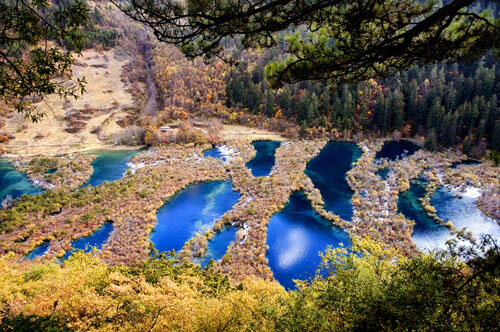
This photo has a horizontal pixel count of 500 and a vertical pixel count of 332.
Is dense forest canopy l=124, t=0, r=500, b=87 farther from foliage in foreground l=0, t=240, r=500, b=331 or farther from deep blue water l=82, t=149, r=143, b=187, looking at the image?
deep blue water l=82, t=149, r=143, b=187

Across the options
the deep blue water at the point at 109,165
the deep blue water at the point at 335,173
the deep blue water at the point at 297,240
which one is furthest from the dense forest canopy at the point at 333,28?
the deep blue water at the point at 109,165

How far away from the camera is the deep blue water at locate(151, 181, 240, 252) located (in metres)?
17.1

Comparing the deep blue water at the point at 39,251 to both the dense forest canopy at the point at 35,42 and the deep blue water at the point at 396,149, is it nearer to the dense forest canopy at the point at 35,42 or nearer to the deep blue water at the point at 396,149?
the dense forest canopy at the point at 35,42

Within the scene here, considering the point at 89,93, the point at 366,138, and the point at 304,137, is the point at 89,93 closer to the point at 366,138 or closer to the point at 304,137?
the point at 304,137

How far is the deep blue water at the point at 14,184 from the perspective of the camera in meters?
22.2

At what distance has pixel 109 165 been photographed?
28734 mm

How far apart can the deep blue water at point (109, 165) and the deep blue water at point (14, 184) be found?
4.29m

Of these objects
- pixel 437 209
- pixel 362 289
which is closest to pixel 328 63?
pixel 362 289

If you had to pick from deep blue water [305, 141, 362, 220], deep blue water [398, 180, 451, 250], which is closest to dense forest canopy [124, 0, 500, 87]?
deep blue water [398, 180, 451, 250]

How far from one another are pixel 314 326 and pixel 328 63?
5101 millimetres

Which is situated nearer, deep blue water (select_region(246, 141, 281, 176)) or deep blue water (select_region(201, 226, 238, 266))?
deep blue water (select_region(201, 226, 238, 266))

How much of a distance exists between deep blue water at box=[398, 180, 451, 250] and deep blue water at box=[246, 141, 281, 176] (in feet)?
40.8

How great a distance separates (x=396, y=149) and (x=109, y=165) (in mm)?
33468

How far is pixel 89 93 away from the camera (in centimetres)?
4378
